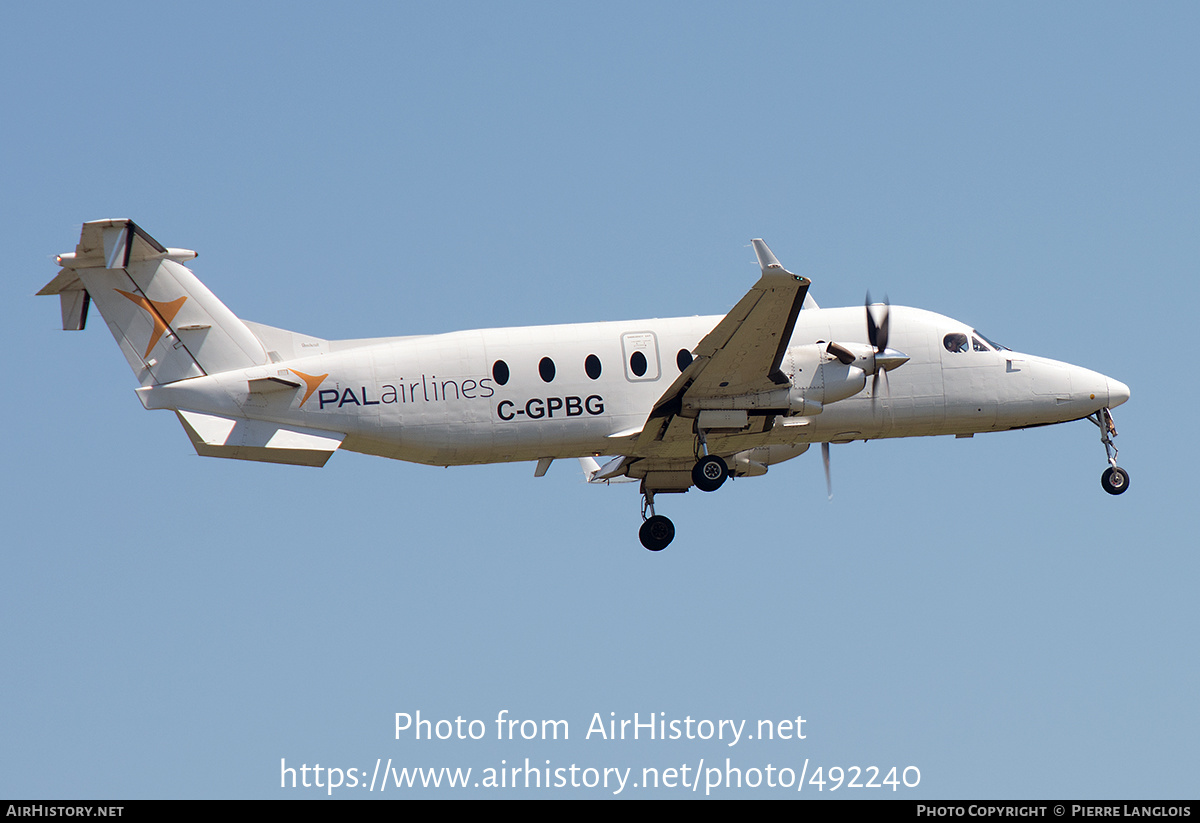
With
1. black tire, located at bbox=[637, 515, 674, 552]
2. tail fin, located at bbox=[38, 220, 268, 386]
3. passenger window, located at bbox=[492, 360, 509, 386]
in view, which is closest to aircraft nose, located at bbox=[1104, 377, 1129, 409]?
black tire, located at bbox=[637, 515, 674, 552]

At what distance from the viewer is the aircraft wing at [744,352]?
79.4ft

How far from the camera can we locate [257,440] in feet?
84.9

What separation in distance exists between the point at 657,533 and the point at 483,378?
625cm

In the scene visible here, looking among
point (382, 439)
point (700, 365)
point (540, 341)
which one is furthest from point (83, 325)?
point (700, 365)

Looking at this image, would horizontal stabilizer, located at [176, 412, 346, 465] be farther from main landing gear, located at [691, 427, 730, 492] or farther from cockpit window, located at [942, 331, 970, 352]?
cockpit window, located at [942, 331, 970, 352]

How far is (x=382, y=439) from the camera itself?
26453 millimetres

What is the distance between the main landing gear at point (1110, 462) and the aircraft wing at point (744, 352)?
8198 mm

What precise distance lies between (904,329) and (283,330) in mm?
12499
